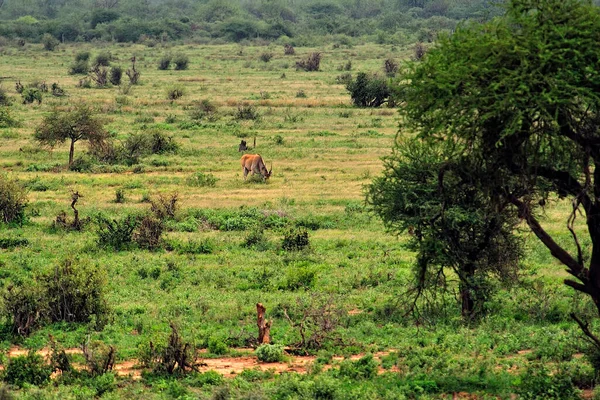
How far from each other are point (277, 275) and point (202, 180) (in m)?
9.60

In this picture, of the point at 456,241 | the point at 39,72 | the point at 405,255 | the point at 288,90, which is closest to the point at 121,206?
the point at 405,255

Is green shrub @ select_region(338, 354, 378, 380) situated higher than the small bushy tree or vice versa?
the small bushy tree

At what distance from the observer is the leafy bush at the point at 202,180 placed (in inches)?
1083

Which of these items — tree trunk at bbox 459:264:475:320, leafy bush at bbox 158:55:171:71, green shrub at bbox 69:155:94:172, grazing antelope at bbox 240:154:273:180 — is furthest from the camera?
leafy bush at bbox 158:55:171:71

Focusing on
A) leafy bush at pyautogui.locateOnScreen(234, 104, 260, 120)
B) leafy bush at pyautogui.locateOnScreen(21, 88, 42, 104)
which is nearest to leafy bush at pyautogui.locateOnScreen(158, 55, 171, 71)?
leafy bush at pyautogui.locateOnScreen(21, 88, 42, 104)

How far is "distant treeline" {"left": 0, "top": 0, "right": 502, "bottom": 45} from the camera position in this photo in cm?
9338

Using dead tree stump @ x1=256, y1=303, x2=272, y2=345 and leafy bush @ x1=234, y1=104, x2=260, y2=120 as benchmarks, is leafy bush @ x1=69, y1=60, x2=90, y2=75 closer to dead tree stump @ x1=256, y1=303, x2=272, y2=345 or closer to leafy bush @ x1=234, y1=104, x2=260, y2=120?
leafy bush @ x1=234, y1=104, x2=260, y2=120

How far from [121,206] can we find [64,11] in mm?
124149

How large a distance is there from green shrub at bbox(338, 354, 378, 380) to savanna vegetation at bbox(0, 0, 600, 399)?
1.3 inches

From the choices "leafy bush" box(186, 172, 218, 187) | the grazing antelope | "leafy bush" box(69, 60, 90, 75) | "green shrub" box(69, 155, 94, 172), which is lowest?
"leafy bush" box(186, 172, 218, 187)

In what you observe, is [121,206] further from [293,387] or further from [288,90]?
[288,90]

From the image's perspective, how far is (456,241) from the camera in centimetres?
1434

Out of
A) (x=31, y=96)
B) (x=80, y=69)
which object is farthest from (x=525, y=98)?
(x=80, y=69)

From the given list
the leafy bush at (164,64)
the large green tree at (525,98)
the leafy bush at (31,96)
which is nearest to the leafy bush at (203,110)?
the leafy bush at (31,96)
